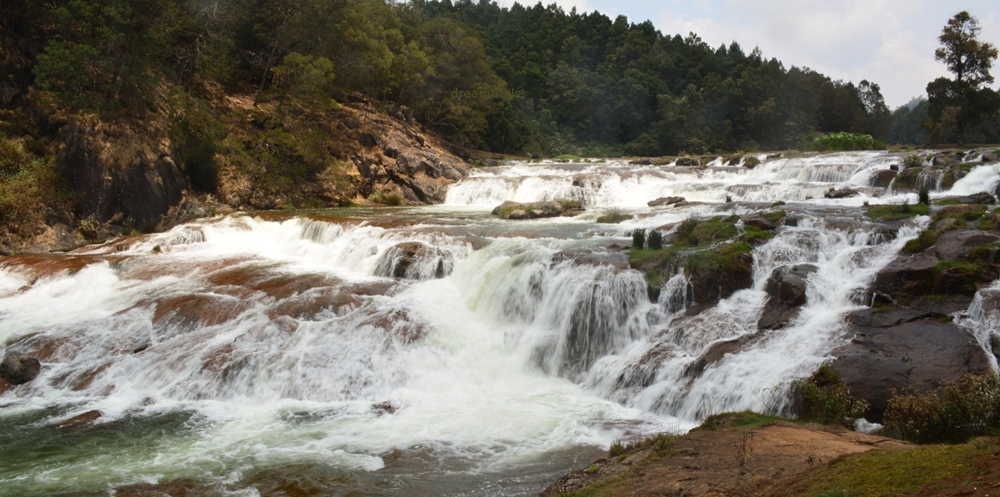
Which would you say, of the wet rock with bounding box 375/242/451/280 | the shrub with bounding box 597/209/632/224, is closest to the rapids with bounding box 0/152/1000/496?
the wet rock with bounding box 375/242/451/280

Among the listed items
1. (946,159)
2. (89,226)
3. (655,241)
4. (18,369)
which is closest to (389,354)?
(655,241)

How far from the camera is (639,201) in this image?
2345cm

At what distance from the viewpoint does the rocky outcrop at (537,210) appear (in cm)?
1923

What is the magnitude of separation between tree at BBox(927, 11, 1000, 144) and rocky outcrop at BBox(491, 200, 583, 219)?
2177 cm

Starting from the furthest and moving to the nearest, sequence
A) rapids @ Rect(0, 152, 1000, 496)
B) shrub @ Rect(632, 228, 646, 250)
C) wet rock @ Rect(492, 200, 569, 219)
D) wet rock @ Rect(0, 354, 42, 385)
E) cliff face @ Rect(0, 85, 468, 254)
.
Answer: wet rock @ Rect(492, 200, 569, 219) < cliff face @ Rect(0, 85, 468, 254) < shrub @ Rect(632, 228, 646, 250) < wet rock @ Rect(0, 354, 42, 385) < rapids @ Rect(0, 152, 1000, 496)

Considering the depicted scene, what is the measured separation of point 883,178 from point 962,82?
17036 millimetres

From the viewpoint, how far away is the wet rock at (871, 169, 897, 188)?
18.8 meters

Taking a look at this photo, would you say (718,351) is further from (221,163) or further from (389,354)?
(221,163)

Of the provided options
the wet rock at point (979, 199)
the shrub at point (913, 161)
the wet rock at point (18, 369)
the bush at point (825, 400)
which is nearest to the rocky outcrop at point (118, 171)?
the wet rock at point (18, 369)

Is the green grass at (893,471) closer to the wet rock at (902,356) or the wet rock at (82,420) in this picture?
the wet rock at (902,356)

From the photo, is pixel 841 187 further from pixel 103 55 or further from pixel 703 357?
pixel 103 55

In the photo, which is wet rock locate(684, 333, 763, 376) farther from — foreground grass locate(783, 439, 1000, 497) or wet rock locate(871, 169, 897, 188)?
wet rock locate(871, 169, 897, 188)

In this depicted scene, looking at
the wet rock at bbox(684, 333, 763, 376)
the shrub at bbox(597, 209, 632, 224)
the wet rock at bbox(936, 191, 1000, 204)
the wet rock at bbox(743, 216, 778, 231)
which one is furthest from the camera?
the shrub at bbox(597, 209, 632, 224)

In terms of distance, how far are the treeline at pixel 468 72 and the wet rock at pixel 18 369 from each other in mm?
11037
